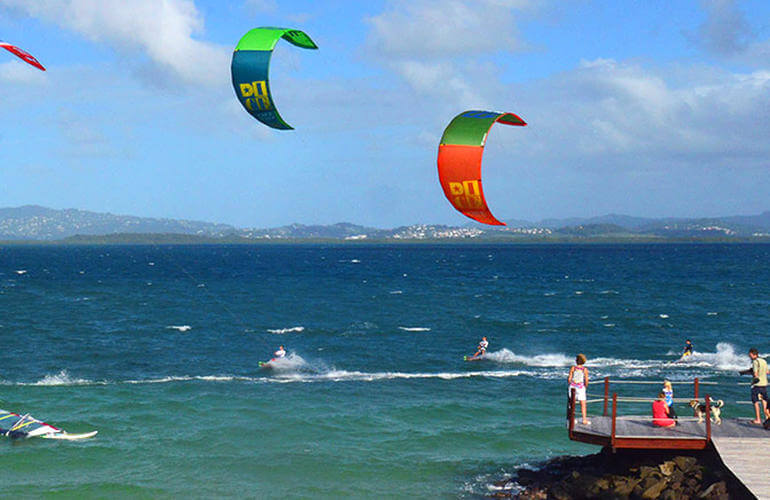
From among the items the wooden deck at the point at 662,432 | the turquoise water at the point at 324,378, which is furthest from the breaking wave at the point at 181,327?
the wooden deck at the point at 662,432

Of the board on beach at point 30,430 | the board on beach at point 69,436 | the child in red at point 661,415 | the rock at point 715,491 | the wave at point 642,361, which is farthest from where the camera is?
the wave at point 642,361

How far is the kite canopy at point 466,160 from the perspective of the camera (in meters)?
A: 20.3

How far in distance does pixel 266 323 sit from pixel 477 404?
3715 cm

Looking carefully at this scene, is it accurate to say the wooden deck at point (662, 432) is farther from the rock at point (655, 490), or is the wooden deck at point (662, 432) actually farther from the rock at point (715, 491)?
the rock at point (715, 491)

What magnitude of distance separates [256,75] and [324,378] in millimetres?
27389

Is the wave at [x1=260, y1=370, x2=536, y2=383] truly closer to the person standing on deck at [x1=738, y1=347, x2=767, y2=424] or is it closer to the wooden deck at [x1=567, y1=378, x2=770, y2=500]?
the wooden deck at [x1=567, y1=378, x2=770, y2=500]

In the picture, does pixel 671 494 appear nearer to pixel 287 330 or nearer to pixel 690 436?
pixel 690 436

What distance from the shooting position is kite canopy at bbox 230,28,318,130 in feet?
60.4

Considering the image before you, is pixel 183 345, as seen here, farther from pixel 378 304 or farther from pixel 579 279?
pixel 579 279

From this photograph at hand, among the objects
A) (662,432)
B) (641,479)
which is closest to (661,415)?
(662,432)

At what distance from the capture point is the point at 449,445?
94.9ft

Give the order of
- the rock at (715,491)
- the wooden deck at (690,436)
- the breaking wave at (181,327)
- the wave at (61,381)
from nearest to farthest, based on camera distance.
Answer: the rock at (715,491) < the wooden deck at (690,436) < the wave at (61,381) < the breaking wave at (181,327)

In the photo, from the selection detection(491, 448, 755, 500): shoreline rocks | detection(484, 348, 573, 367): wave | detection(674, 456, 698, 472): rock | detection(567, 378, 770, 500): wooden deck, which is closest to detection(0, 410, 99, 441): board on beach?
detection(491, 448, 755, 500): shoreline rocks

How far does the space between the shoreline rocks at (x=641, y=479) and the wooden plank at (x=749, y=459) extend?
37cm
